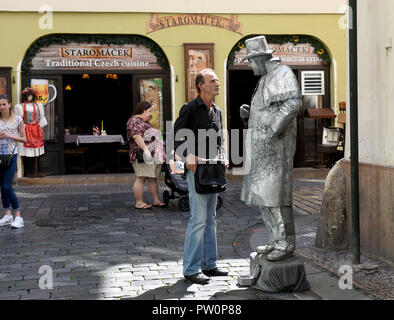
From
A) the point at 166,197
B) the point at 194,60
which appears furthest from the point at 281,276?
the point at 194,60

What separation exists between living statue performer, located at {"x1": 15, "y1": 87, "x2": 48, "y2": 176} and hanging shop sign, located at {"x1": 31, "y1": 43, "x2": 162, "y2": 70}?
911 millimetres

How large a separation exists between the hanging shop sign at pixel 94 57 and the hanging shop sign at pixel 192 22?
614 mm

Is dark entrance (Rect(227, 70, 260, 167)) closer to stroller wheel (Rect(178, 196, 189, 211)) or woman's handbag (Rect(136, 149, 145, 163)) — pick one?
woman's handbag (Rect(136, 149, 145, 163))

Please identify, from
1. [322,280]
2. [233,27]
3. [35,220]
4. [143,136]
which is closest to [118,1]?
[233,27]

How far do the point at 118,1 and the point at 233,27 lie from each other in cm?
275

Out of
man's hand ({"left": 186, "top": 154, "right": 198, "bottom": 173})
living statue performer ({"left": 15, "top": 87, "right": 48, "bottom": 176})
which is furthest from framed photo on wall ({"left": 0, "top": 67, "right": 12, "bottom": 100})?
man's hand ({"left": 186, "top": 154, "right": 198, "bottom": 173})

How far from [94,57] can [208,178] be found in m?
9.34

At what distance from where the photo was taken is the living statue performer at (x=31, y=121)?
12.9 metres

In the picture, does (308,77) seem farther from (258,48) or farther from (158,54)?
(258,48)

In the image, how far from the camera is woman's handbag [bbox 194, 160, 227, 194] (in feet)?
16.8

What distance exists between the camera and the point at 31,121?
13.0 meters

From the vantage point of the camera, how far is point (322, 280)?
5.07 meters

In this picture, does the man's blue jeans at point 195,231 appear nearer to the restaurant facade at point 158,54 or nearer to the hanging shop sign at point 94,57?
the restaurant facade at point 158,54

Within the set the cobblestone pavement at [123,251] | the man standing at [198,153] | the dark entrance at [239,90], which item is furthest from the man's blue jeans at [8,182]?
the dark entrance at [239,90]
